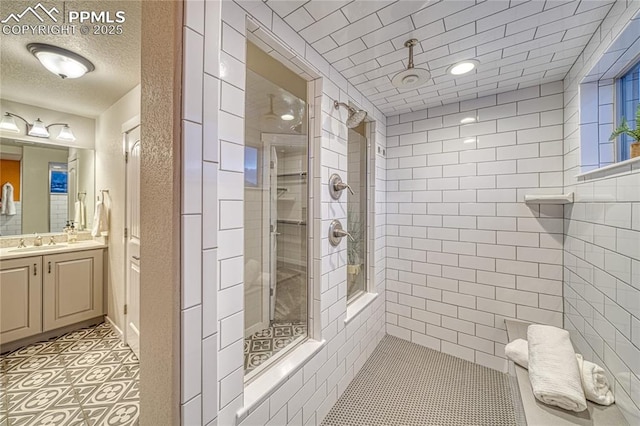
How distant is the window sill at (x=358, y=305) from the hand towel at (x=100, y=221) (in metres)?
2.51

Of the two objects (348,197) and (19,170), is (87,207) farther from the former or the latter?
(348,197)

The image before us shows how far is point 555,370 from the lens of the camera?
122 cm

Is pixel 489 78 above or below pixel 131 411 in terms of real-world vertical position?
above

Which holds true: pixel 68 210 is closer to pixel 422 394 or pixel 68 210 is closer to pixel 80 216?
pixel 80 216

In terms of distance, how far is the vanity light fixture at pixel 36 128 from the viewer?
7.47 feet

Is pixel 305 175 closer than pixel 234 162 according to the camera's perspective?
Answer: No

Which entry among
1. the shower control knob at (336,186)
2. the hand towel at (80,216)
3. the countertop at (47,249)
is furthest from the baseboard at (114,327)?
the shower control knob at (336,186)

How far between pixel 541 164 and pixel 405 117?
116cm

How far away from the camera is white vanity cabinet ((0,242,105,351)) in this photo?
6.76 feet

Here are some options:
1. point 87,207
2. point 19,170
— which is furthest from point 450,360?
point 19,170

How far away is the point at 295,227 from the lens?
1683 millimetres

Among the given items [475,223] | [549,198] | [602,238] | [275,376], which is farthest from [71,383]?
[549,198]

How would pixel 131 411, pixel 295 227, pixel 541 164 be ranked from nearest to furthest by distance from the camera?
1. pixel 131 411
2. pixel 295 227
3. pixel 541 164

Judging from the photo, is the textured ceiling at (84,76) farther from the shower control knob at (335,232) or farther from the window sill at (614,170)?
the window sill at (614,170)
